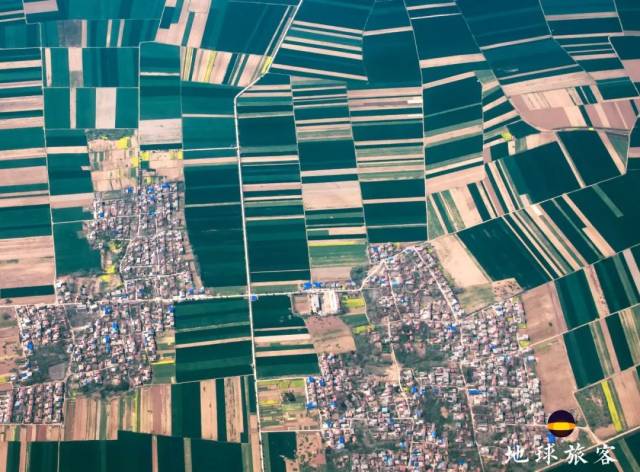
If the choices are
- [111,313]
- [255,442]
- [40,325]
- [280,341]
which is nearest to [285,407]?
[255,442]

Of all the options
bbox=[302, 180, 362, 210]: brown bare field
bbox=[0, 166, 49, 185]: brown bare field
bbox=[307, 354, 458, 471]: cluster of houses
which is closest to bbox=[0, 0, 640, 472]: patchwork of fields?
bbox=[302, 180, 362, 210]: brown bare field

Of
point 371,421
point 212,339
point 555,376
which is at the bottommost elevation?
point 371,421

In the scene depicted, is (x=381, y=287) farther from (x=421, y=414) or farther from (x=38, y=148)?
(x=38, y=148)

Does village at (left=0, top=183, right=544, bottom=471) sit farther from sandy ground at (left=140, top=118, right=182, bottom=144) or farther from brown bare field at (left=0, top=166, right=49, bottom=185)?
sandy ground at (left=140, top=118, right=182, bottom=144)

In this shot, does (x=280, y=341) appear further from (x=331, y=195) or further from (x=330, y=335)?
(x=331, y=195)

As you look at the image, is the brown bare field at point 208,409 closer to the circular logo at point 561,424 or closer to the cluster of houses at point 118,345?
the cluster of houses at point 118,345

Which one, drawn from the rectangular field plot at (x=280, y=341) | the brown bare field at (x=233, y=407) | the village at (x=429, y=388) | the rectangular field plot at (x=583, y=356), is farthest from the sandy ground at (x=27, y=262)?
Result: the rectangular field plot at (x=583, y=356)

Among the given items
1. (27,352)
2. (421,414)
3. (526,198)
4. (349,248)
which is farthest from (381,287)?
(27,352)
